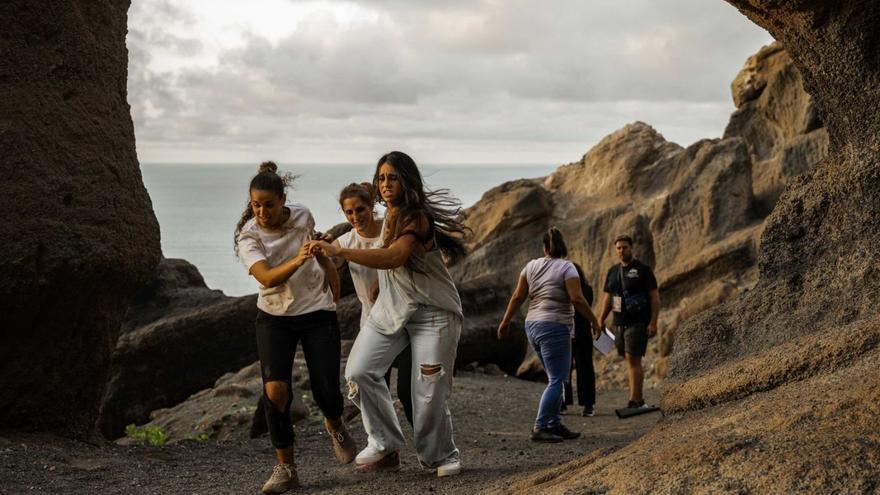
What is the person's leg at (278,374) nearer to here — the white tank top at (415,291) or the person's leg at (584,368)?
the white tank top at (415,291)

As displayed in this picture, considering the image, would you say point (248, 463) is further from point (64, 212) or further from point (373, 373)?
point (64, 212)

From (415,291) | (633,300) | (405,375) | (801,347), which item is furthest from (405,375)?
(633,300)

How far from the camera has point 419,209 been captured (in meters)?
7.33

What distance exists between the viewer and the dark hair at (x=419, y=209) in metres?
7.32

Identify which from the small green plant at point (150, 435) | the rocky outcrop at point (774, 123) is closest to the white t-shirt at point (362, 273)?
the small green plant at point (150, 435)

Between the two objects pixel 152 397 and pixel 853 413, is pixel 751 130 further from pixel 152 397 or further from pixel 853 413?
pixel 853 413

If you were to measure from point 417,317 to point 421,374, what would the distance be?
36 centimetres

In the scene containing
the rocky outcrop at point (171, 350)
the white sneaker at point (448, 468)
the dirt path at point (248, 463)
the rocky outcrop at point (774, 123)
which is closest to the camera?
the white sneaker at point (448, 468)

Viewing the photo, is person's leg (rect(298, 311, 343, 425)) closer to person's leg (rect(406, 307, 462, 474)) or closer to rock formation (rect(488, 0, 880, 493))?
person's leg (rect(406, 307, 462, 474))

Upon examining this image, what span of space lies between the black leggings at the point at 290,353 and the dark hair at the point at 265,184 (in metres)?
0.61

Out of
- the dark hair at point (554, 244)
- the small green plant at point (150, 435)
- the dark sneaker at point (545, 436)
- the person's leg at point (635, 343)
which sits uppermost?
the dark hair at point (554, 244)

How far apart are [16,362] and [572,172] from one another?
1678 cm

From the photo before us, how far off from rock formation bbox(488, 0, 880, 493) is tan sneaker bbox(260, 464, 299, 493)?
4.96 feet

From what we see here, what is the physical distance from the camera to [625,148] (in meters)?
23.9
